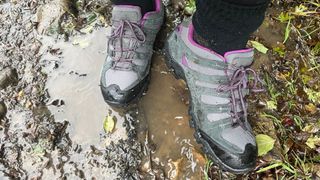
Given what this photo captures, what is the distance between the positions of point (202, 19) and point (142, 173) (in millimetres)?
792

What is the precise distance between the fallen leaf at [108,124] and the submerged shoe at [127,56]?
91 millimetres

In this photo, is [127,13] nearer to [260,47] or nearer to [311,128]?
[260,47]

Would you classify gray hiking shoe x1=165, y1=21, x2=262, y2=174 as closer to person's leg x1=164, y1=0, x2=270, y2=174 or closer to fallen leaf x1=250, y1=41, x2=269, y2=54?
person's leg x1=164, y1=0, x2=270, y2=174

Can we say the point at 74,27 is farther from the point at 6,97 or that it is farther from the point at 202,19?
the point at 202,19

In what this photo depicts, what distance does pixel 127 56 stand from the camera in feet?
6.75

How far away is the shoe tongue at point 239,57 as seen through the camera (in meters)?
1.75

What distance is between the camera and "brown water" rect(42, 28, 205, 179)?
1995 mm

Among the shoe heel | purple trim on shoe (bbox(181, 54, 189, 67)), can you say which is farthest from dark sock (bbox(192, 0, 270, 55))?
the shoe heel

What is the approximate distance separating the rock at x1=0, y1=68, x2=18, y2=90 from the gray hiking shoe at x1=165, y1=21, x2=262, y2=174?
930 mm

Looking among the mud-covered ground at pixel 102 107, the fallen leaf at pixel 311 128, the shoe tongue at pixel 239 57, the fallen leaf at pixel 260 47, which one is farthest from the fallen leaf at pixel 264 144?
the fallen leaf at pixel 260 47

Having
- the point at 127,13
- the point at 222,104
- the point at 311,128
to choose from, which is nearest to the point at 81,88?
the point at 127,13

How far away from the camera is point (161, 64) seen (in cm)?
227

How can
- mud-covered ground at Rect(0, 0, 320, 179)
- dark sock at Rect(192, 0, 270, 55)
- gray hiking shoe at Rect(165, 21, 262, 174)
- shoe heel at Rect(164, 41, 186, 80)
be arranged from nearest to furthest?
dark sock at Rect(192, 0, 270, 55)
gray hiking shoe at Rect(165, 21, 262, 174)
mud-covered ground at Rect(0, 0, 320, 179)
shoe heel at Rect(164, 41, 186, 80)

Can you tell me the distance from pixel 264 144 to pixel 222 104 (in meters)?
0.33
